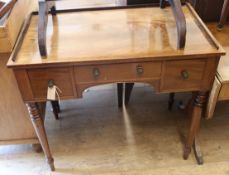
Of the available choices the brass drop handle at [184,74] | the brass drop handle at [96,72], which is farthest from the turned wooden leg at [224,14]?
the brass drop handle at [96,72]

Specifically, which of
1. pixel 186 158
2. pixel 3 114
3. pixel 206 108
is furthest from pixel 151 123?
pixel 3 114

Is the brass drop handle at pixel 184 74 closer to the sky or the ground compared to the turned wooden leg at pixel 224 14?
closer to the ground

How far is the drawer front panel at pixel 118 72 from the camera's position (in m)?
1.00

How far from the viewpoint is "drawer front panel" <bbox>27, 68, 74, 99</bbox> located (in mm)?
998

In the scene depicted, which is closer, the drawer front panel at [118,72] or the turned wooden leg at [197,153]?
the drawer front panel at [118,72]

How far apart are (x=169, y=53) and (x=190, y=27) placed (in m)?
0.24

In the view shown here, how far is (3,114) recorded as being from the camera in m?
1.28

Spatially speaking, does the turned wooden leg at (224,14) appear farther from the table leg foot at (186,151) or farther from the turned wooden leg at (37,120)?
the turned wooden leg at (37,120)

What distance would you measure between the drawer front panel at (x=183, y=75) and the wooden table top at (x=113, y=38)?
0.16ft

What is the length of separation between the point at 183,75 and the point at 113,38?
1.06 ft

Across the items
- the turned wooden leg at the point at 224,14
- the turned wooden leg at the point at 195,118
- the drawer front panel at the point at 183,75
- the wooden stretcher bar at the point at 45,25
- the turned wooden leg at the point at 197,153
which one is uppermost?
the wooden stretcher bar at the point at 45,25

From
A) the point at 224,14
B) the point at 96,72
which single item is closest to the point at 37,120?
the point at 96,72

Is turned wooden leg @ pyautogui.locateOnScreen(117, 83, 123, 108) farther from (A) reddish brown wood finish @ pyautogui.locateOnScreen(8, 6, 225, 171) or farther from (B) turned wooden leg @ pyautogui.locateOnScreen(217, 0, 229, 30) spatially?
(B) turned wooden leg @ pyautogui.locateOnScreen(217, 0, 229, 30)

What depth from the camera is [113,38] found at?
1.07m
